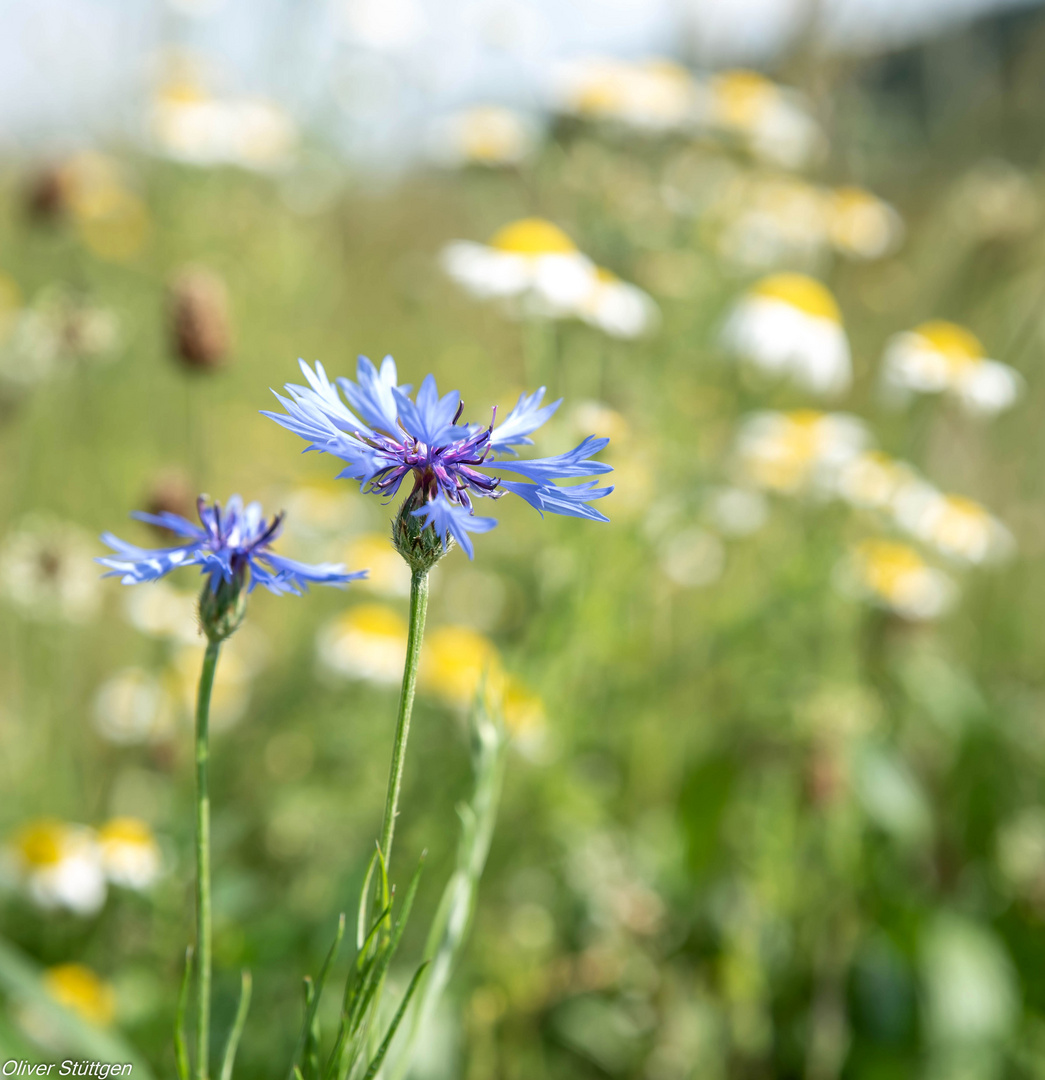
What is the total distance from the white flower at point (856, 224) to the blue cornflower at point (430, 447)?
2332 millimetres

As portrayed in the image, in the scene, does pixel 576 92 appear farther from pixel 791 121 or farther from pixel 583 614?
pixel 583 614

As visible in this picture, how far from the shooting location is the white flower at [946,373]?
6.48 feet

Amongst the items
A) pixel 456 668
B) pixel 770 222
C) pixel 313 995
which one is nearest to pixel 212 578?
pixel 313 995

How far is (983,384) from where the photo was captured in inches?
79.1

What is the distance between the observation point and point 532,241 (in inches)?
72.9

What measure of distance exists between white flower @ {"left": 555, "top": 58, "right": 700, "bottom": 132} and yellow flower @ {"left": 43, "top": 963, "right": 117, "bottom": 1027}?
6.62 ft

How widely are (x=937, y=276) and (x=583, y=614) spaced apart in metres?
1.76

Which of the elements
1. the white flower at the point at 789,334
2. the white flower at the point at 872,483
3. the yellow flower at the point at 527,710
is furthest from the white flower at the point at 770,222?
the yellow flower at the point at 527,710

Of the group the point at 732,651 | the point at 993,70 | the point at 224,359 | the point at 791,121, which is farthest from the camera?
the point at 791,121

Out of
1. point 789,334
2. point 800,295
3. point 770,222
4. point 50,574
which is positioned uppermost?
point 770,222

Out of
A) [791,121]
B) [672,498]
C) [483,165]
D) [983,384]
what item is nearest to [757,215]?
[791,121]

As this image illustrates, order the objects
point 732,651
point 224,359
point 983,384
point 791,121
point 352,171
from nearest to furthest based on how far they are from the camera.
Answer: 1. point 224,359
2. point 983,384
3. point 732,651
4. point 791,121
5. point 352,171

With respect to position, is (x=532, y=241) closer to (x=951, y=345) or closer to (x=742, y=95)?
(x=951, y=345)

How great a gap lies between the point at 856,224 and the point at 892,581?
1248mm
